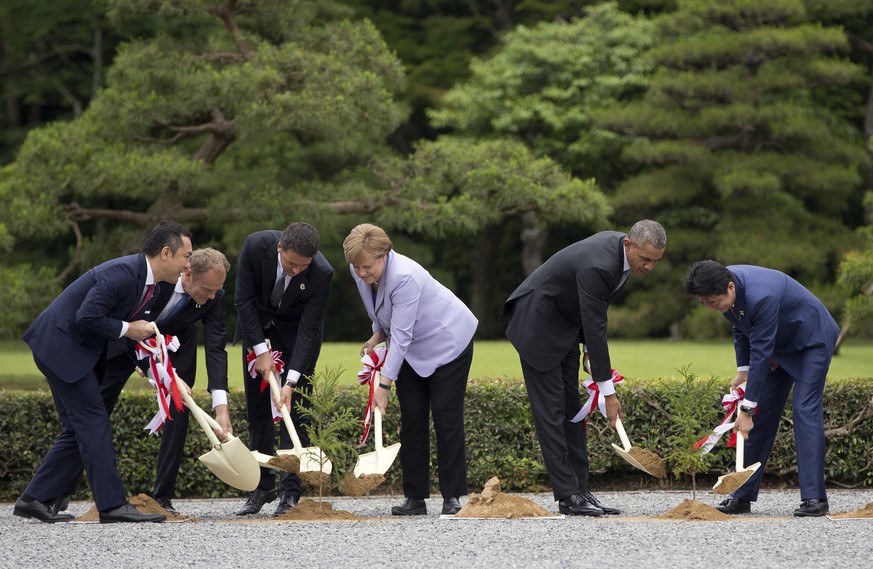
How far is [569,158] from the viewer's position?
2108cm

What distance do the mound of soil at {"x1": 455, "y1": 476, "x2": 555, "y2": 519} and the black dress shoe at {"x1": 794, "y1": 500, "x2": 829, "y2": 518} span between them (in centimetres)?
126

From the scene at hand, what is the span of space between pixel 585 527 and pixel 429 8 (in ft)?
67.9

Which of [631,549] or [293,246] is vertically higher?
[293,246]

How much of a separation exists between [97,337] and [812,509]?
147 inches

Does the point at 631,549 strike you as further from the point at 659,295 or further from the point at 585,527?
the point at 659,295

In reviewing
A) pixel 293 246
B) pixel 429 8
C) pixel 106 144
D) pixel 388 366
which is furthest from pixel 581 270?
pixel 429 8

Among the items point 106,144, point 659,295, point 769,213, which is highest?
point 106,144

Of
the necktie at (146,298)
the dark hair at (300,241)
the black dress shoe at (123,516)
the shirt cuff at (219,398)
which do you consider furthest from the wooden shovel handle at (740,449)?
the necktie at (146,298)

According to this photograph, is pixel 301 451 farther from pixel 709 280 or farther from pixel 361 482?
pixel 709 280

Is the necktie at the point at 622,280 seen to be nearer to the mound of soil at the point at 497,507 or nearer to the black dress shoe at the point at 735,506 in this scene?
the mound of soil at the point at 497,507

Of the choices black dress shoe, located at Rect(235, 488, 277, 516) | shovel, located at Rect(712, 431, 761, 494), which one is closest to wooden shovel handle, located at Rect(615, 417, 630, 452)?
shovel, located at Rect(712, 431, 761, 494)

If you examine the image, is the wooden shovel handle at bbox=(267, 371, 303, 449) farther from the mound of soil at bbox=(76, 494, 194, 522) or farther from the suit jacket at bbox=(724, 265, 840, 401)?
the suit jacket at bbox=(724, 265, 840, 401)

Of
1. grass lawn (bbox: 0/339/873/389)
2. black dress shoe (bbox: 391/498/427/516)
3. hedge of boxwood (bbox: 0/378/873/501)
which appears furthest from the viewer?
grass lawn (bbox: 0/339/873/389)

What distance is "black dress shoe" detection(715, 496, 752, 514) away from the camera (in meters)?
6.13
